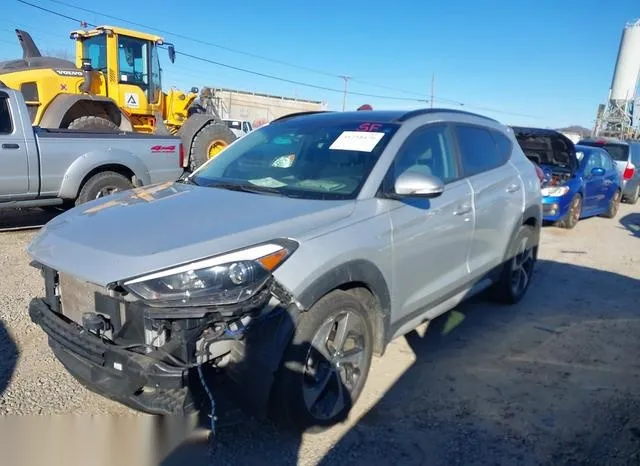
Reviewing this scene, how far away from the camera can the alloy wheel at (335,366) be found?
2.78 meters

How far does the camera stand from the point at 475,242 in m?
4.13

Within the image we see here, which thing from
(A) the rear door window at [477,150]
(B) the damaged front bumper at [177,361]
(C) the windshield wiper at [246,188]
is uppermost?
(A) the rear door window at [477,150]

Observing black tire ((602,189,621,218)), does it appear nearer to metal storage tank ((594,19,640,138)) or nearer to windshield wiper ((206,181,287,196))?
windshield wiper ((206,181,287,196))

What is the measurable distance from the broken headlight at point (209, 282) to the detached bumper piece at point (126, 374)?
0.29 metres

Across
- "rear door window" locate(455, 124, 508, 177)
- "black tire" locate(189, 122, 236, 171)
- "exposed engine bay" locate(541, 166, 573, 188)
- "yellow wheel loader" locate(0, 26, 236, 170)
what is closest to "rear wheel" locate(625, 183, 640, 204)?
"exposed engine bay" locate(541, 166, 573, 188)

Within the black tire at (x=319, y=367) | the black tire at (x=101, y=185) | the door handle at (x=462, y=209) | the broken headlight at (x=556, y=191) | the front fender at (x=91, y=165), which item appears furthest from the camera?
the broken headlight at (x=556, y=191)

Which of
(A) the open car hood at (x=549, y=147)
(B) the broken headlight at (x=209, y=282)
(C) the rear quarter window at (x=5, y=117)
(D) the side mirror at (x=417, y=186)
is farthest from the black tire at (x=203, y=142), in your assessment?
(B) the broken headlight at (x=209, y=282)

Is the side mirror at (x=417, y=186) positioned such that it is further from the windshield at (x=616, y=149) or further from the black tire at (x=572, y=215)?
the windshield at (x=616, y=149)

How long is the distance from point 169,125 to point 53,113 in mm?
3670

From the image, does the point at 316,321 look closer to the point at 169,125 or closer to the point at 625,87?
the point at 169,125

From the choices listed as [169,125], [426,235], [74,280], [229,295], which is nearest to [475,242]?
[426,235]

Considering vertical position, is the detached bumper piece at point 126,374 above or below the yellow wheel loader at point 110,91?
below

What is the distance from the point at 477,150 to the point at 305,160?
169cm

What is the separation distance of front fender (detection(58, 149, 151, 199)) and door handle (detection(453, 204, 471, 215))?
5280 mm
